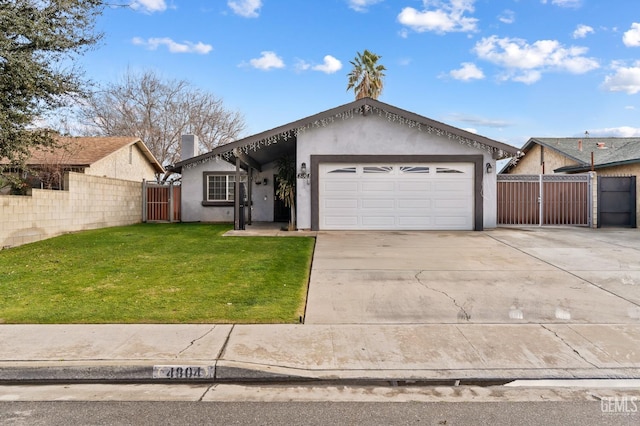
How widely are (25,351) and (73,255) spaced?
236 inches

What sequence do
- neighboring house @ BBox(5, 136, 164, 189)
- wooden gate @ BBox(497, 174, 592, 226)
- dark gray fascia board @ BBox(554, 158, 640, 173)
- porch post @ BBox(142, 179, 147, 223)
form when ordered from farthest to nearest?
porch post @ BBox(142, 179, 147, 223) < neighboring house @ BBox(5, 136, 164, 189) < dark gray fascia board @ BBox(554, 158, 640, 173) < wooden gate @ BBox(497, 174, 592, 226)

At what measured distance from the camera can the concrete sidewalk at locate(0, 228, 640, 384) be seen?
12.5ft

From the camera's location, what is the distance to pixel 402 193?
14.4 m

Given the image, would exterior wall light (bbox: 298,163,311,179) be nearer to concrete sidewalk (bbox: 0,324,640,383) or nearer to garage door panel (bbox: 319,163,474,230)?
garage door panel (bbox: 319,163,474,230)

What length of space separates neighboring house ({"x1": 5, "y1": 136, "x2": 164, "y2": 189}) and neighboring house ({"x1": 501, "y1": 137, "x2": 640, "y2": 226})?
62.1 feet

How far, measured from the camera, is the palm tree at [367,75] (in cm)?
2888

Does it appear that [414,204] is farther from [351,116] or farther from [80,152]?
[80,152]

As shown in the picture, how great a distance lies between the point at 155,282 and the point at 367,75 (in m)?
25.3

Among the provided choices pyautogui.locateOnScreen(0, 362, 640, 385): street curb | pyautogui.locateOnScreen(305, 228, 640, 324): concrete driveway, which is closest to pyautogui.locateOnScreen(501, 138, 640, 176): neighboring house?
pyautogui.locateOnScreen(305, 228, 640, 324): concrete driveway

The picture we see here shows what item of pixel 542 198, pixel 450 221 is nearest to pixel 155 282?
pixel 450 221

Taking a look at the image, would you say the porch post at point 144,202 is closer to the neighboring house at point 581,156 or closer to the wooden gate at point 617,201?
the neighboring house at point 581,156

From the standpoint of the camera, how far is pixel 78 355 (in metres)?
4.05

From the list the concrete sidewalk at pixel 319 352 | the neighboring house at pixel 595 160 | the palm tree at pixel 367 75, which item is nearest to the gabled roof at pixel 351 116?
the neighboring house at pixel 595 160

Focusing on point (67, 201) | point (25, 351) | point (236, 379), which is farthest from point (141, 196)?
point (236, 379)
